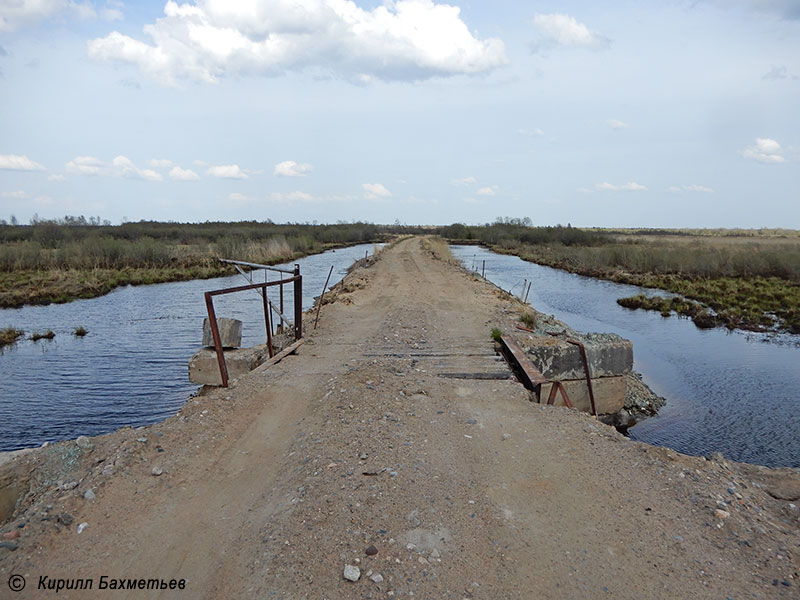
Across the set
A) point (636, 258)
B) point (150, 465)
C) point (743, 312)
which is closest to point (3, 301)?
point (150, 465)

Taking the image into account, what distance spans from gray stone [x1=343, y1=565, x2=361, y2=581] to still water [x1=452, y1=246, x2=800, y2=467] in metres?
7.48

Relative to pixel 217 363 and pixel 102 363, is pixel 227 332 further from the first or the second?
pixel 102 363

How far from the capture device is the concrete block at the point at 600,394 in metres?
9.89

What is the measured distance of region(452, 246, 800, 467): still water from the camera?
9.61 metres

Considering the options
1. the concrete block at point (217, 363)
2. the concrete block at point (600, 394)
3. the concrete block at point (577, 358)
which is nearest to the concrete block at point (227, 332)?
the concrete block at point (217, 363)

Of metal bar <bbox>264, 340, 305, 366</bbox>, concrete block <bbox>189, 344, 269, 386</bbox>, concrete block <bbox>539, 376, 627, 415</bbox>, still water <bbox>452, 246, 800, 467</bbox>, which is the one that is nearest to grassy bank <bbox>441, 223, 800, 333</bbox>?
still water <bbox>452, 246, 800, 467</bbox>

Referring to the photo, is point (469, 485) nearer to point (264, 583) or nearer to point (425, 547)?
point (425, 547)

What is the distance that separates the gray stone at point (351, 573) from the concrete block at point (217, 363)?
612 centimetres

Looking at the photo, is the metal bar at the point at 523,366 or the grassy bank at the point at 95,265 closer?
the metal bar at the point at 523,366

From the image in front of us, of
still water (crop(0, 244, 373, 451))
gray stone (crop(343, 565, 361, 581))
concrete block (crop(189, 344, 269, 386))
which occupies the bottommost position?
still water (crop(0, 244, 373, 451))

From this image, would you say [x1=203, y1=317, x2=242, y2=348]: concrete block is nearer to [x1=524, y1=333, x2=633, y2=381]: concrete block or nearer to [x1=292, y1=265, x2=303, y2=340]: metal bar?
[x1=292, y1=265, x2=303, y2=340]: metal bar

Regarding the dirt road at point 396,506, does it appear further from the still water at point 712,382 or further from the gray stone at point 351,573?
the still water at point 712,382

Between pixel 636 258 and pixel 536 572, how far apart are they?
126ft

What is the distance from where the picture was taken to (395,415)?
6.60 metres
